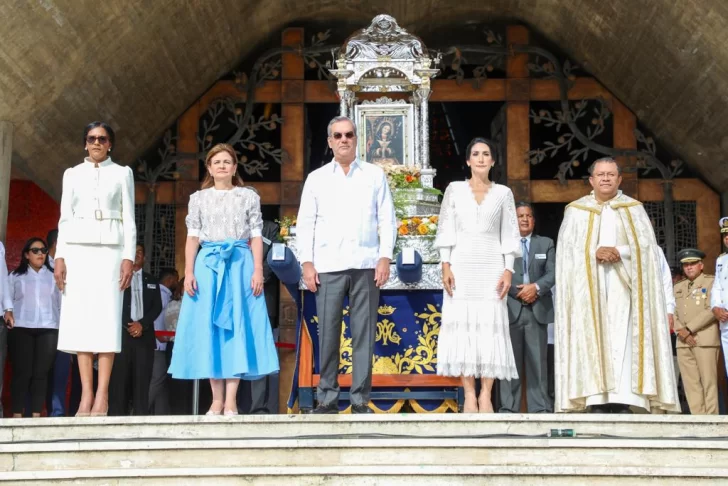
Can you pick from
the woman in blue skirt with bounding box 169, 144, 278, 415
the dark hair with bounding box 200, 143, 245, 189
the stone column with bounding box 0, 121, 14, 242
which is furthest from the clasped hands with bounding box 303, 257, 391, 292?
the stone column with bounding box 0, 121, 14, 242

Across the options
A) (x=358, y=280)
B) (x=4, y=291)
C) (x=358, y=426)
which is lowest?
(x=358, y=426)

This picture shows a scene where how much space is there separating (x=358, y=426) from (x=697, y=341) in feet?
14.1

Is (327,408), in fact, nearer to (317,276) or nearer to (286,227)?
(317,276)

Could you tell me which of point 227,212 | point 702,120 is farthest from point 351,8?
A: point 227,212

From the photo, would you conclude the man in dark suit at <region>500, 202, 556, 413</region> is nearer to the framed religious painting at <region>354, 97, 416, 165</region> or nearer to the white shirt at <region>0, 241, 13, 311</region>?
the framed religious painting at <region>354, 97, 416, 165</region>

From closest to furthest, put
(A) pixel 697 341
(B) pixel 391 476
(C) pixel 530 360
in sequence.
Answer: (B) pixel 391 476, (C) pixel 530 360, (A) pixel 697 341

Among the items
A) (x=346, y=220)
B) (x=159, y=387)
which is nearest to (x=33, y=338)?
(x=159, y=387)

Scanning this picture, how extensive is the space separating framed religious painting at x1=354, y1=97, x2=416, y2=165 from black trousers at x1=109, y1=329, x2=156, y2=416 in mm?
2010

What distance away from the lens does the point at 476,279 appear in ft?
21.2

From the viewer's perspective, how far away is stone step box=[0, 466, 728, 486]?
4.80m

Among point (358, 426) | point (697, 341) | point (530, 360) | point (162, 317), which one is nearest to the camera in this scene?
point (358, 426)

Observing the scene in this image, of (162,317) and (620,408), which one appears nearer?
(620,408)

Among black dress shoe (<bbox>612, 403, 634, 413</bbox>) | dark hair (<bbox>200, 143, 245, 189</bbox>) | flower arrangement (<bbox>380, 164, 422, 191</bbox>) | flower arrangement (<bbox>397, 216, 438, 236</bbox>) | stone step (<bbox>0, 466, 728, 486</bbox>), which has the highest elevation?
Result: flower arrangement (<bbox>380, 164, 422, 191</bbox>)

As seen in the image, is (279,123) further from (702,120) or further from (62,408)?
(62,408)
